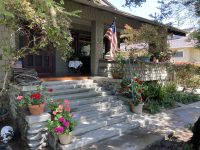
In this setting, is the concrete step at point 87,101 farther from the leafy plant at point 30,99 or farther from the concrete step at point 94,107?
the leafy plant at point 30,99

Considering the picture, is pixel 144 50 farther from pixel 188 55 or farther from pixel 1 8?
pixel 188 55

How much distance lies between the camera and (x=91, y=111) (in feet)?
23.1

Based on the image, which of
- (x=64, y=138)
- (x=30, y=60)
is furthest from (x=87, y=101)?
(x=30, y=60)

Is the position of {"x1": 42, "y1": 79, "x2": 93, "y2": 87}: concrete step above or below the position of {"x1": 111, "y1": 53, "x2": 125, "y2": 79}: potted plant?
below

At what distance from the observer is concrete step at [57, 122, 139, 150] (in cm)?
536

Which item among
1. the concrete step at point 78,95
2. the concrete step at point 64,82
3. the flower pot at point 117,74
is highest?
the flower pot at point 117,74

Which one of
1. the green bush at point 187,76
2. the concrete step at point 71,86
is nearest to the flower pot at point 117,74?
the concrete step at point 71,86

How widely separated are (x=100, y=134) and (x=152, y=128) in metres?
1.83

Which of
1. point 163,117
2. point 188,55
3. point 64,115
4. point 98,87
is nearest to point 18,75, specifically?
point 64,115

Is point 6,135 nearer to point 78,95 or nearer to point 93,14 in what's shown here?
point 78,95

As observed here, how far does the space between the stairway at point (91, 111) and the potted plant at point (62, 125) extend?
0.62 feet

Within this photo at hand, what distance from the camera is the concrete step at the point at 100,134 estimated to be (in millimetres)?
5363

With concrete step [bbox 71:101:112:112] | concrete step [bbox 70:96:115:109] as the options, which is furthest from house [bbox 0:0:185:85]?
concrete step [bbox 71:101:112:112]

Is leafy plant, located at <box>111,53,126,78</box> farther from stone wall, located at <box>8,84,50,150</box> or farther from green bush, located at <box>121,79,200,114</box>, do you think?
stone wall, located at <box>8,84,50,150</box>
